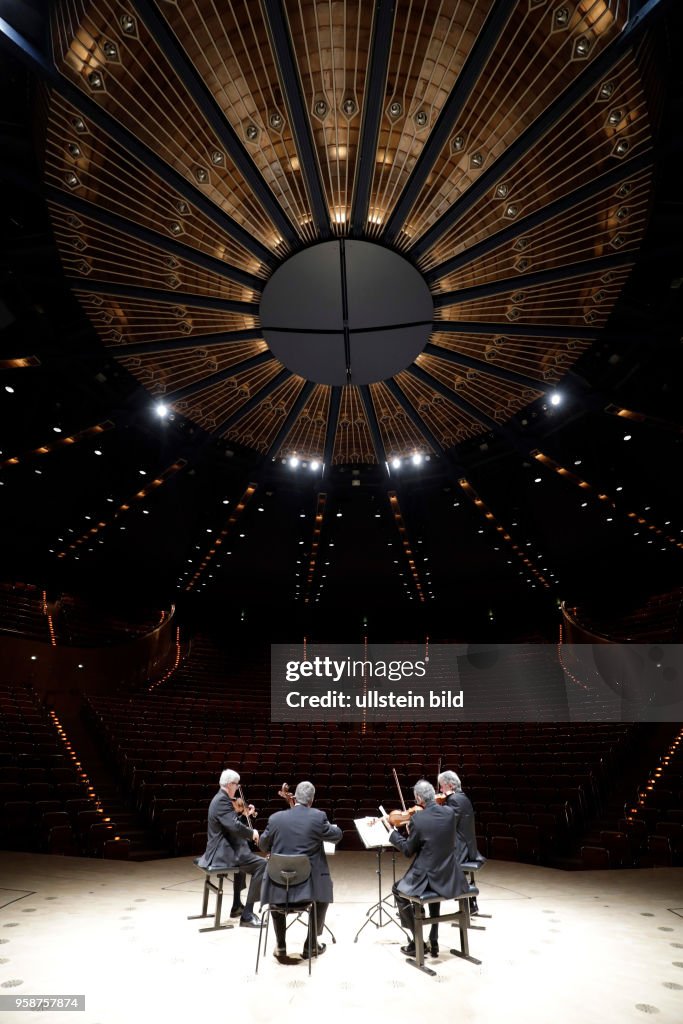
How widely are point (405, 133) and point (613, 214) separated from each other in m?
2.03

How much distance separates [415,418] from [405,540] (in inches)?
312

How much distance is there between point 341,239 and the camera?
18.4 ft

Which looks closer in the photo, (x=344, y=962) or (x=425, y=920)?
(x=425, y=920)

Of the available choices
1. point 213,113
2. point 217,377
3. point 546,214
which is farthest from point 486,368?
point 213,113

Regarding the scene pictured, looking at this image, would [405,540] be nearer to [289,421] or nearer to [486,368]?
[289,421]

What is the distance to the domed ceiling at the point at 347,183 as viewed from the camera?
4289 millimetres

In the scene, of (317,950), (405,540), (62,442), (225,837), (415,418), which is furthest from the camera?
(405,540)

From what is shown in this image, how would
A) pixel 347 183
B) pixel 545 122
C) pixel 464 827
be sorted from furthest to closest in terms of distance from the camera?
1. pixel 464 827
2. pixel 347 183
3. pixel 545 122

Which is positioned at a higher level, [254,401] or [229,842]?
[254,401]

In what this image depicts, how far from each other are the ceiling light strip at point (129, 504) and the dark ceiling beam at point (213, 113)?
19.4ft

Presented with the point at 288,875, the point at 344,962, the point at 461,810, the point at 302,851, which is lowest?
the point at 344,962

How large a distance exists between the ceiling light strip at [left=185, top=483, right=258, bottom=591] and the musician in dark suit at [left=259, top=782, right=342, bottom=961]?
23.5 ft

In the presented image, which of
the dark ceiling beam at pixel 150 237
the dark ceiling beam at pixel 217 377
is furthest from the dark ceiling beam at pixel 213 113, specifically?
the dark ceiling beam at pixel 217 377

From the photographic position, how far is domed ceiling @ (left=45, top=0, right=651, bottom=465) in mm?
4289
